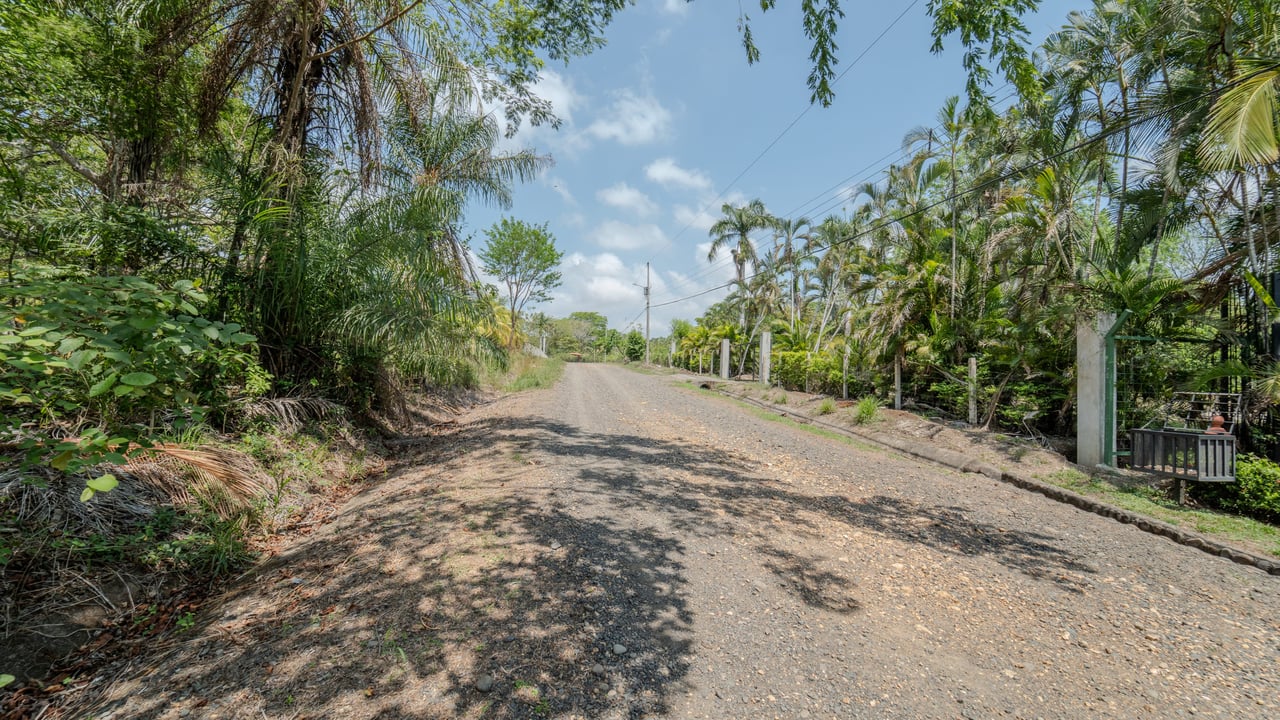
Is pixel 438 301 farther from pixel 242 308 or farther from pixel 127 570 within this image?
pixel 127 570

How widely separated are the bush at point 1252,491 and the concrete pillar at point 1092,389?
4.18 ft

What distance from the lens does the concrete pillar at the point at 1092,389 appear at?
6.78 metres

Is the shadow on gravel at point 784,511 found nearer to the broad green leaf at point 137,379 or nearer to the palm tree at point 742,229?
the broad green leaf at point 137,379

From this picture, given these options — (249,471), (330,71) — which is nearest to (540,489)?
(249,471)

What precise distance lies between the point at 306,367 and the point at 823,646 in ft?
22.0

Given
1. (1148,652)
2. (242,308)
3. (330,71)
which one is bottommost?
(1148,652)

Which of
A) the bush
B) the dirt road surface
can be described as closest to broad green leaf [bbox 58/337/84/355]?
the dirt road surface

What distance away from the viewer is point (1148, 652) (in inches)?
103

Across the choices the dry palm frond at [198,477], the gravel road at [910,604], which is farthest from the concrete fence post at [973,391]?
the dry palm frond at [198,477]

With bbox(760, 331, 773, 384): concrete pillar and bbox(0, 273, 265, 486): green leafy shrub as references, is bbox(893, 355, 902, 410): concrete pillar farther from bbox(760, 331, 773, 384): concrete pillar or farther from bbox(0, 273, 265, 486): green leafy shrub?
bbox(0, 273, 265, 486): green leafy shrub

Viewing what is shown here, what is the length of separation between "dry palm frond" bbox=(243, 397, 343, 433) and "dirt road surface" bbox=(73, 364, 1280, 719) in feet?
4.60

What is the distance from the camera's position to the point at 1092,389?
270 inches

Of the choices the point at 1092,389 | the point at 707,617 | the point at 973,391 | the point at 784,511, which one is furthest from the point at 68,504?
the point at 973,391

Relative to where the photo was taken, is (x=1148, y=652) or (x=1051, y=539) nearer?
(x=1148, y=652)
